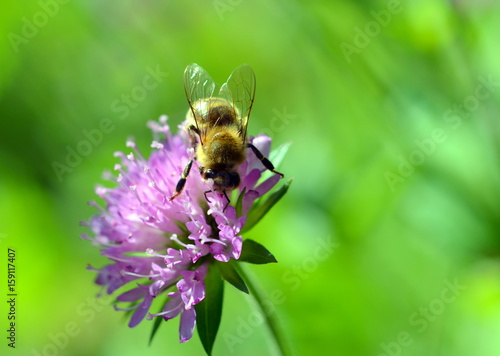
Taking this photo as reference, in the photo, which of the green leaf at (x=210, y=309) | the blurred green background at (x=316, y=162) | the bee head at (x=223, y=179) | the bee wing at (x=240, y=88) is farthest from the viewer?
the blurred green background at (x=316, y=162)

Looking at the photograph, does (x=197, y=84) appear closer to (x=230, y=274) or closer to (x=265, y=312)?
(x=230, y=274)

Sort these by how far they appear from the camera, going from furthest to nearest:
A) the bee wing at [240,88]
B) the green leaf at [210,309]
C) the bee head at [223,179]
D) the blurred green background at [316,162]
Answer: the blurred green background at [316,162] < the bee wing at [240,88] < the bee head at [223,179] < the green leaf at [210,309]

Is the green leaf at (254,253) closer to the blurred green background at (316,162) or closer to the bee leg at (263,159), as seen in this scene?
the bee leg at (263,159)

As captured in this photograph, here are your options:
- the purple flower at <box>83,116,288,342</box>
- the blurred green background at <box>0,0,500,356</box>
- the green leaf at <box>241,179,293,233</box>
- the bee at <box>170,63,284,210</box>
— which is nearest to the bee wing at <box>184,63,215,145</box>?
the bee at <box>170,63,284,210</box>

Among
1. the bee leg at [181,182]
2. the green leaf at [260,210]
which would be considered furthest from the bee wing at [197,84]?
the green leaf at [260,210]

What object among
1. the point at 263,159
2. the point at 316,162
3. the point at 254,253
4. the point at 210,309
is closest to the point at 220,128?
the point at 263,159

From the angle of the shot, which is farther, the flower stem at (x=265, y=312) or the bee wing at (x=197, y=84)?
the bee wing at (x=197, y=84)

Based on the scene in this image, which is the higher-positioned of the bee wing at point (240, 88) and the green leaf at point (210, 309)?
the bee wing at point (240, 88)
